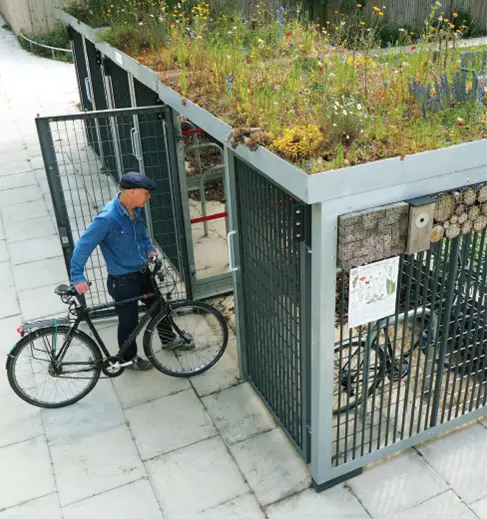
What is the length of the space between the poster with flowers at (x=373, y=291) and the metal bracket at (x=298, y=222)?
352 mm

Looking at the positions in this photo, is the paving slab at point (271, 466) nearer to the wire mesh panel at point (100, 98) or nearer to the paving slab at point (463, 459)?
the paving slab at point (463, 459)

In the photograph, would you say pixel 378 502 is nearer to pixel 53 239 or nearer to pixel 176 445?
pixel 176 445

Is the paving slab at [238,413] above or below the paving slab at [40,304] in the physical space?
below

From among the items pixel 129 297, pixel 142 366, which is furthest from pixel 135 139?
pixel 142 366

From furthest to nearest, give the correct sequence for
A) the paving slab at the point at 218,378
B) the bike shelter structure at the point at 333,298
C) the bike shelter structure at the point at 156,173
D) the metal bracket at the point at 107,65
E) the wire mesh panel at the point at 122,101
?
the metal bracket at the point at 107,65 < the wire mesh panel at the point at 122,101 < the bike shelter structure at the point at 156,173 < the paving slab at the point at 218,378 < the bike shelter structure at the point at 333,298

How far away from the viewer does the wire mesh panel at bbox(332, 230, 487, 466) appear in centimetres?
346

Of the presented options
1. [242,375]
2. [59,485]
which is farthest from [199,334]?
[59,485]

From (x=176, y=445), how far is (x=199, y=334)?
124cm

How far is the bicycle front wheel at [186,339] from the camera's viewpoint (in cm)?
466

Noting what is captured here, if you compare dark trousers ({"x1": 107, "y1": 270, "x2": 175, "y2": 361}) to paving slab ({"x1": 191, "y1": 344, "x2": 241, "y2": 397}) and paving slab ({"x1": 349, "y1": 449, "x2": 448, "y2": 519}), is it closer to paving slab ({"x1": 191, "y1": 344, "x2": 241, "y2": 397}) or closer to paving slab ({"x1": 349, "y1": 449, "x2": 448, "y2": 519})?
paving slab ({"x1": 191, "y1": 344, "x2": 241, "y2": 397})

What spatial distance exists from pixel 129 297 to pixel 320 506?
6.76 feet

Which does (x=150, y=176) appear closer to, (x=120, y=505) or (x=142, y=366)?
(x=142, y=366)

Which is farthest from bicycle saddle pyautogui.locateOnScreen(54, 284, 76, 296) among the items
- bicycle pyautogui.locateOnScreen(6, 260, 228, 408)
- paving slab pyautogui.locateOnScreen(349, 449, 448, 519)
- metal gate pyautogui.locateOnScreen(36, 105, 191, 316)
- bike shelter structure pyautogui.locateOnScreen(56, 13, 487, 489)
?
paving slab pyautogui.locateOnScreen(349, 449, 448, 519)

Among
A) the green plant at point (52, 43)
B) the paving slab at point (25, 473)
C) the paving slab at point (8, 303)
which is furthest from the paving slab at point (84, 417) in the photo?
the green plant at point (52, 43)
